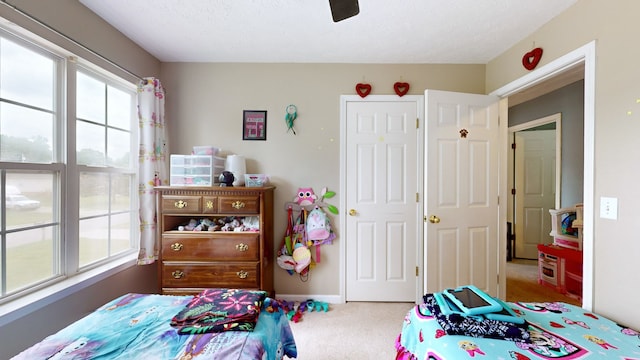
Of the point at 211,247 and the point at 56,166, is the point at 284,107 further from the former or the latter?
the point at 56,166

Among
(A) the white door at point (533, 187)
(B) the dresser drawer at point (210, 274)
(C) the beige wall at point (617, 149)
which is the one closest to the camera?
(C) the beige wall at point (617, 149)

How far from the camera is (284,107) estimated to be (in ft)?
8.11

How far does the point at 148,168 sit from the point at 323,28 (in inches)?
74.5

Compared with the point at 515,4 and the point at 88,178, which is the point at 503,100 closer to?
the point at 515,4

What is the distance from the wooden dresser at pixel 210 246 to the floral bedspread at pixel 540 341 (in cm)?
129

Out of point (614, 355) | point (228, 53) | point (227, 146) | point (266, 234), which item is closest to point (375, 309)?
point (266, 234)

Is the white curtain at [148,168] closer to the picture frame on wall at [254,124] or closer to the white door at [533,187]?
the picture frame on wall at [254,124]

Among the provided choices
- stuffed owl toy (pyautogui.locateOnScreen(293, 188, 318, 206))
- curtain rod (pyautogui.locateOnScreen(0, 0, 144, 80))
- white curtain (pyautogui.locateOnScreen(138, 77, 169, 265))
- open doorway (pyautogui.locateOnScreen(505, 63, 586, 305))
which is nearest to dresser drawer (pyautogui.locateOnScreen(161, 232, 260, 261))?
white curtain (pyautogui.locateOnScreen(138, 77, 169, 265))

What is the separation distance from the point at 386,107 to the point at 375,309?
1993mm

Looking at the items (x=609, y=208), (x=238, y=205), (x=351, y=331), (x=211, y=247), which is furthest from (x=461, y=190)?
(x=211, y=247)

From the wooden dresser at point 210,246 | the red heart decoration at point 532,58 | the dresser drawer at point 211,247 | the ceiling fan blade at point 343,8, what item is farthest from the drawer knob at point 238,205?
the red heart decoration at point 532,58

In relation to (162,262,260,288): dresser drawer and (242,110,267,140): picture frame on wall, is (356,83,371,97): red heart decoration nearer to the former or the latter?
(242,110,267,140): picture frame on wall

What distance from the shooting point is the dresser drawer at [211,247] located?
6.71 feet

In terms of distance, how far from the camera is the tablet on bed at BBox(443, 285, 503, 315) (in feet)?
3.64
